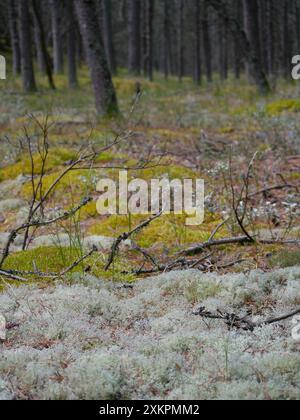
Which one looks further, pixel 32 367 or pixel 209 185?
pixel 209 185

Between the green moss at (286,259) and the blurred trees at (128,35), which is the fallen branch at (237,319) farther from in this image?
the blurred trees at (128,35)

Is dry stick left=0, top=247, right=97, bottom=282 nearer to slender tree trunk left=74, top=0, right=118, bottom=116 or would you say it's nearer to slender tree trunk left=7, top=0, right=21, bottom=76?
slender tree trunk left=74, top=0, right=118, bottom=116

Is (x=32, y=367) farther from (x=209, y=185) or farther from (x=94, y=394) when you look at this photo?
(x=209, y=185)

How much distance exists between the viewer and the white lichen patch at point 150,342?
2953 mm

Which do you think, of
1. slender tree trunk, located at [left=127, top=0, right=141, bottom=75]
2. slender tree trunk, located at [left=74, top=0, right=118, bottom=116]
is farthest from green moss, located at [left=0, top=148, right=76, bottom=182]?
slender tree trunk, located at [left=127, top=0, right=141, bottom=75]

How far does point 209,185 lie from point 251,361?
15.2ft

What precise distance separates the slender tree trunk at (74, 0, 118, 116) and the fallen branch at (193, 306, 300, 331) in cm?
1028

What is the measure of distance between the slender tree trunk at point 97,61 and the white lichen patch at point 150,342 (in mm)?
9616

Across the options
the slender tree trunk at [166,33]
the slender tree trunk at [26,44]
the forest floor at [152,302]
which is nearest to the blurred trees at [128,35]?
the slender tree trunk at [26,44]

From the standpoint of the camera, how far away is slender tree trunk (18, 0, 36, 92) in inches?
812

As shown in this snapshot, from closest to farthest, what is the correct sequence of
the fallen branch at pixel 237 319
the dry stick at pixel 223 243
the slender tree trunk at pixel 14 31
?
the fallen branch at pixel 237 319 < the dry stick at pixel 223 243 < the slender tree trunk at pixel 14 31
